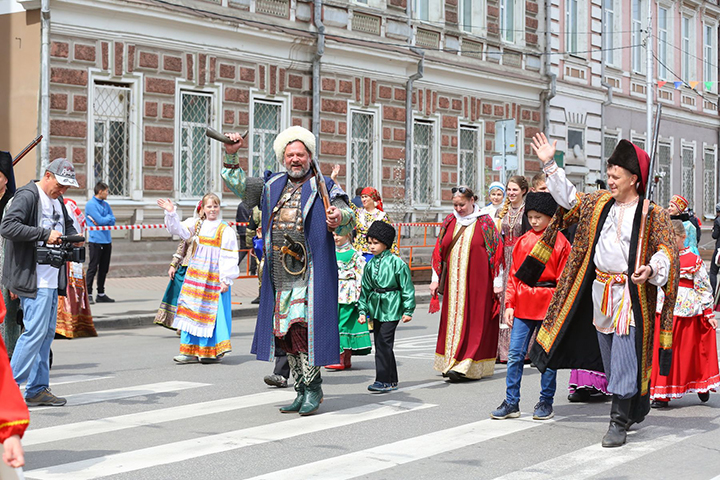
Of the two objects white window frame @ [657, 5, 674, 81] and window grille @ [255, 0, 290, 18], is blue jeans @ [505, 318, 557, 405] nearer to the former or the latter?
window grille @ [255, 0, 290, 18]

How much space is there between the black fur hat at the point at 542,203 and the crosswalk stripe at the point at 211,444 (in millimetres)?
1734

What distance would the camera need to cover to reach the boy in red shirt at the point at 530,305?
755 centimetres

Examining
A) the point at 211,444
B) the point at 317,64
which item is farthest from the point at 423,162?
the point at 211,444

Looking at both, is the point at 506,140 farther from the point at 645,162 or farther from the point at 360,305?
the point at 645,162

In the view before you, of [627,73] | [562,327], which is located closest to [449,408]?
[562,327]

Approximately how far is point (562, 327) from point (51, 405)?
150 inches

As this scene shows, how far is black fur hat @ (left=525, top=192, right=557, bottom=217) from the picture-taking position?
7.73m

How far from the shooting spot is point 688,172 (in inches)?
1522

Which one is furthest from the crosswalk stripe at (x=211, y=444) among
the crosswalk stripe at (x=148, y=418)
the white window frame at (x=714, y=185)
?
the white window frame at (x=714, y=185)

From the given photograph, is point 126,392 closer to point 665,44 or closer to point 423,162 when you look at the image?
point 423,162

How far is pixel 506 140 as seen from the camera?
2023cm

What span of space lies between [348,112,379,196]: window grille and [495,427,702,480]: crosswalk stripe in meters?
17.1

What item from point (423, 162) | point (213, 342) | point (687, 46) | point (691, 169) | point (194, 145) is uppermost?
point (687, 46)

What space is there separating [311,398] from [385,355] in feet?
4.46
